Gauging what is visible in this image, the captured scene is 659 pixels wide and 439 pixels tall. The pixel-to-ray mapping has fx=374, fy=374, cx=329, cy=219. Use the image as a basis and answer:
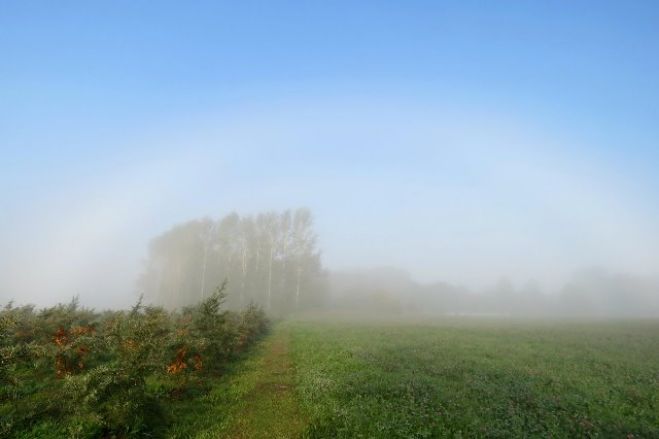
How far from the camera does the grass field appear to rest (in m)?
11.3

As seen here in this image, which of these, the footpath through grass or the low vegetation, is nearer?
the footpath through grass

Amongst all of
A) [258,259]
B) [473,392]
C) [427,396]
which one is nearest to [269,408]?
[427,396]

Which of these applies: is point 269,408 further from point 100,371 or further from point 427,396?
point 427,396

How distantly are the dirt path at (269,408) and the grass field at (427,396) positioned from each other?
0.03 m

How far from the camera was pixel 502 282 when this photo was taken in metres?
165

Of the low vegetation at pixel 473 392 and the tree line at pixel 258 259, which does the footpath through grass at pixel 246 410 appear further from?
the tree line at pixel 258 259

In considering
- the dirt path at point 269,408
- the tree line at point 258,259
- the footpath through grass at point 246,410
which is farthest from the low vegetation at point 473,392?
the tree line at point 258,259

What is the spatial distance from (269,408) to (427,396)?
5.75m

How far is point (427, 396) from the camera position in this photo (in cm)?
1378

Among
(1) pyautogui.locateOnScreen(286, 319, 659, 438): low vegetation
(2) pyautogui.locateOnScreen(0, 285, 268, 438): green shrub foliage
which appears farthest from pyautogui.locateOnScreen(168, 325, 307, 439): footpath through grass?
(2) pyautogui.locateOnScreen(0, 285, 268, 438): green shrub foliage

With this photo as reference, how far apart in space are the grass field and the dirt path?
35 mm

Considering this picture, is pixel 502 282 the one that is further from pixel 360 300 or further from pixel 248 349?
pixel 248 349

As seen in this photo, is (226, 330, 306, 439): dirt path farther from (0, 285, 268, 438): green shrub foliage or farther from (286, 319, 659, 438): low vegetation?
(0, 285, 268, 438): green shrub foliage

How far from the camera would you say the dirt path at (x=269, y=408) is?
35.8ft
